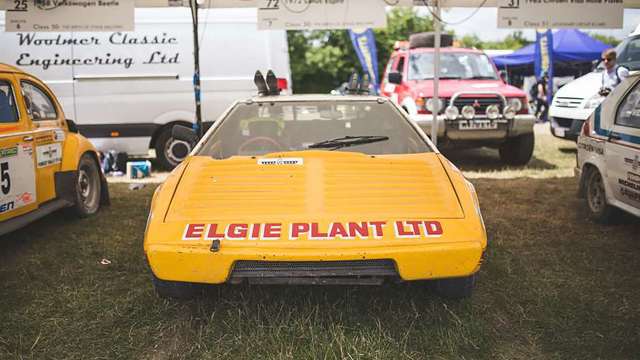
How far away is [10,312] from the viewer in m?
3.18

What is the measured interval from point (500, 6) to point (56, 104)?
527 cm

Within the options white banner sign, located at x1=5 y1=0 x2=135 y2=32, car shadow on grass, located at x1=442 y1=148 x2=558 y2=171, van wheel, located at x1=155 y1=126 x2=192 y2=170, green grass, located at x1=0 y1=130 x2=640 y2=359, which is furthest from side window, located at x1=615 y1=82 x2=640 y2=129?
van wheel, located at x1=155 y1=126 x2=192 y2=170

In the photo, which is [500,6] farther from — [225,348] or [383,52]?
[383,52]

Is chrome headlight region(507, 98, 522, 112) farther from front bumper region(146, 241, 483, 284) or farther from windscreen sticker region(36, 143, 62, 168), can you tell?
windscreen sticker region(36, 143, 62, 168)

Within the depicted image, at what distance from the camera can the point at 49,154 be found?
4.88 meters

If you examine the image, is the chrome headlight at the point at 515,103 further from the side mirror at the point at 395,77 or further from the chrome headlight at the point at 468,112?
the side mirror at the point at 395,77

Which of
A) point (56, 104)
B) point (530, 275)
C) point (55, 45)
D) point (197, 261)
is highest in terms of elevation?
point (55, 45)

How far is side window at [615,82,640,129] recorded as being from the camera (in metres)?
4.39

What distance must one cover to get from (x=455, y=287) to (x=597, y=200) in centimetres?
298

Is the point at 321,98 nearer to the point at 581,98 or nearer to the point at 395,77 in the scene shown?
the point at 395,77

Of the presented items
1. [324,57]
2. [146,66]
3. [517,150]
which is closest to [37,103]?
[146,66]

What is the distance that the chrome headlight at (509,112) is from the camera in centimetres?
818

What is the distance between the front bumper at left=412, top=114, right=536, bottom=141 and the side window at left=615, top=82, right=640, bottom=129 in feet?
11.6

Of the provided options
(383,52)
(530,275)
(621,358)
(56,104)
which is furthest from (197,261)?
(383,52)
